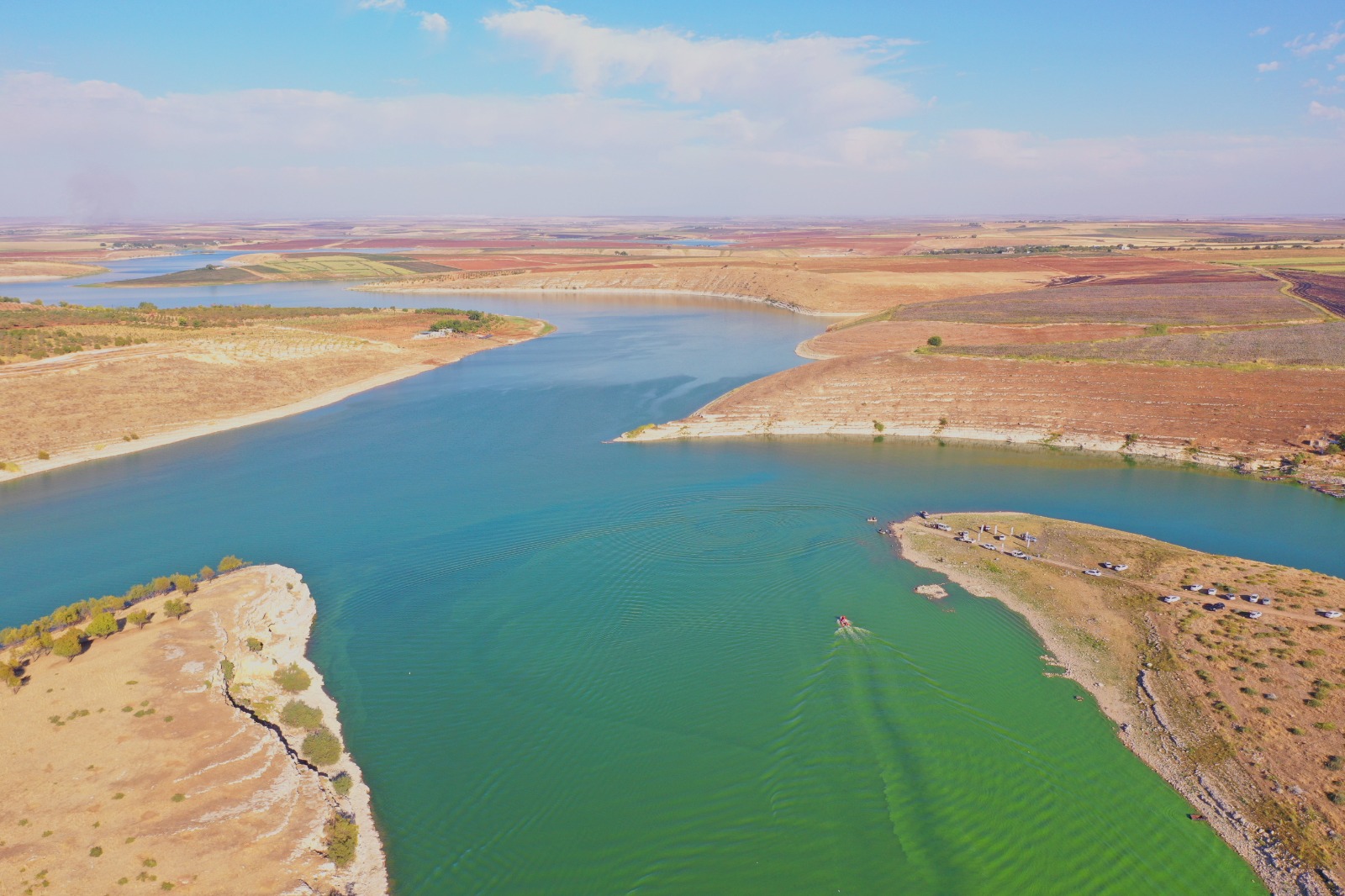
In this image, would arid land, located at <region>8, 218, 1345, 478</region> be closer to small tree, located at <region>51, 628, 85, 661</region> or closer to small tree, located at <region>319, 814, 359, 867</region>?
small tree, located at <region>51, 628, 85, 661</region>

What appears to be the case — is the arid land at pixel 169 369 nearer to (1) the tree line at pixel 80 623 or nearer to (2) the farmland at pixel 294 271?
(1) the tree line at pixel 80 623

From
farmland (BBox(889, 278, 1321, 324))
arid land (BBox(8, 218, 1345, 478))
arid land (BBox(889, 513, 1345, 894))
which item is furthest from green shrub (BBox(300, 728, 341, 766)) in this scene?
farmland (BBox(889, 278, 1321, 324))

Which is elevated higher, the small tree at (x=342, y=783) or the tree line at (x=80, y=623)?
the tree line at (x=80, y=623)

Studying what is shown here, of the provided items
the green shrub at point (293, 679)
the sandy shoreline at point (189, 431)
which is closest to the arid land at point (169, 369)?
the sandy shoreline at point (189, 431)

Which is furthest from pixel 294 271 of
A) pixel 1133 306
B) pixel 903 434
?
pixel 1133 306

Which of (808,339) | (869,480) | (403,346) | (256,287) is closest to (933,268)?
(808,339)

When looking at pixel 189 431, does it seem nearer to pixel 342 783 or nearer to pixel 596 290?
pixel 342 783
